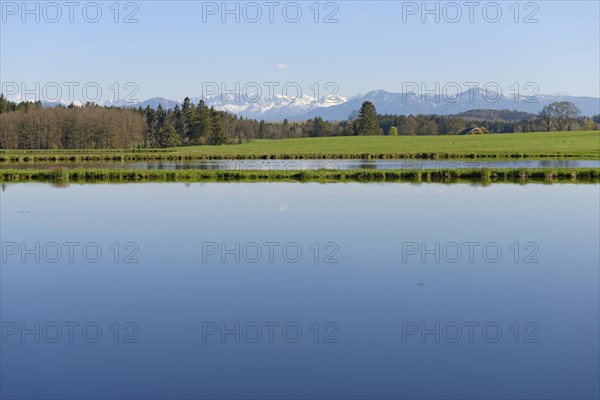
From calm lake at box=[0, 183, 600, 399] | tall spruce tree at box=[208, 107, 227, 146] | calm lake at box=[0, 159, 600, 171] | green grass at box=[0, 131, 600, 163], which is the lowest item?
calm lake at box=[0, 183, 600, 399]

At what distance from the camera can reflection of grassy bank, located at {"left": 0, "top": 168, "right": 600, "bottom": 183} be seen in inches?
1996

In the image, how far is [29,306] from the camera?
54.3ft

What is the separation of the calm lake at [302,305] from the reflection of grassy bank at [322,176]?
63.0 feet

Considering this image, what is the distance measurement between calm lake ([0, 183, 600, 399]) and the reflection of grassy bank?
19.2 metres

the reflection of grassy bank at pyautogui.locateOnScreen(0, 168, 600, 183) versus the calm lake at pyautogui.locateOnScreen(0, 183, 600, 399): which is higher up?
the reflection of grassy bank at pyautogui.locateOnScreen(0, 168, 600, 183)

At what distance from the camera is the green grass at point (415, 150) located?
267 feet

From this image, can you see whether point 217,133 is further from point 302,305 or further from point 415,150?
point 302,305

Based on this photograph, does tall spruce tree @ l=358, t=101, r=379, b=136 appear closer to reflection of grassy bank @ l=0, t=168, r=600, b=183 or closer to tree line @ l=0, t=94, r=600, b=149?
tree line @ l=0, t=94, r=600, b=149

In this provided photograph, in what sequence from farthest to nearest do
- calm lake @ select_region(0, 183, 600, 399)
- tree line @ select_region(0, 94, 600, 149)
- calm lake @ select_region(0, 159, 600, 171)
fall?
tree line @ select_region(0, 94, 600, 149), calm lake @ select_region(0, 159, 600, 171), calm lake @ select_region(0, 183, 600, 399)

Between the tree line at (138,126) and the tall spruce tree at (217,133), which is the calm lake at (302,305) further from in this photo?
the tall spruce tree at (217,133)

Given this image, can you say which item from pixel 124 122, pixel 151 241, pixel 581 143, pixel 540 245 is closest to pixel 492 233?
pixel 540 245

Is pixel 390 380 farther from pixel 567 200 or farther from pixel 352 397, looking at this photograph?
pixel 567 200

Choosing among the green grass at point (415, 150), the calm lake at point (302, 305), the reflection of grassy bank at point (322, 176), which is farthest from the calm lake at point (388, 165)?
the calm lake at point (302, 305)

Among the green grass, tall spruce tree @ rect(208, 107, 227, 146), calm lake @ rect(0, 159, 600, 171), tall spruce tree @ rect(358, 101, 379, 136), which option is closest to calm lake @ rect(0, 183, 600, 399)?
calm lake @ rect(0, 159, 600, 171)
